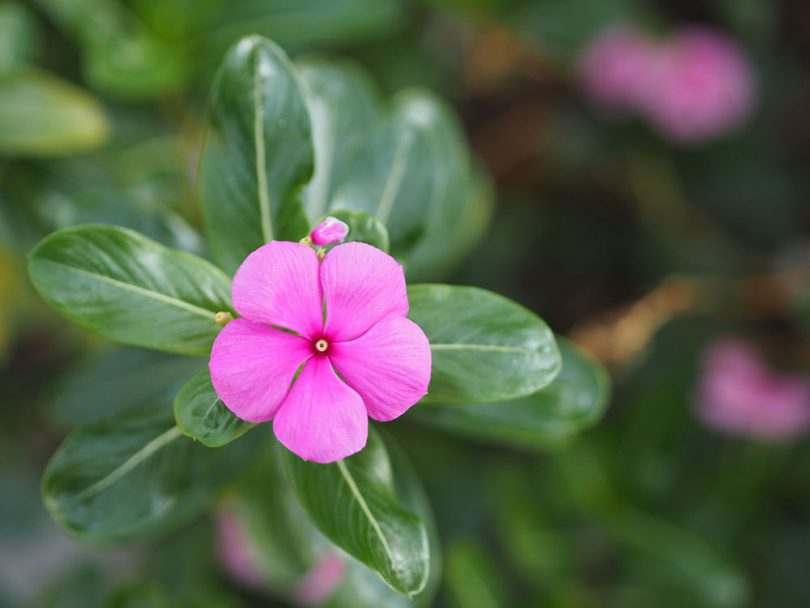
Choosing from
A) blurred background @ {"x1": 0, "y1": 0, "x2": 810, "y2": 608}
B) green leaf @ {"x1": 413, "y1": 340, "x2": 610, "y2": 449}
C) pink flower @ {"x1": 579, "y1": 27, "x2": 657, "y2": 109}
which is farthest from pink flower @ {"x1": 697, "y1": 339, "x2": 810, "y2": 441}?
green leaf @ {"x1": 413, "y1": 340, "x2": 610, "y2": 449}

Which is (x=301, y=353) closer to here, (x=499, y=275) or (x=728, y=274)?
(x=499, y=275)

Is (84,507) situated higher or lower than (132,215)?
lower

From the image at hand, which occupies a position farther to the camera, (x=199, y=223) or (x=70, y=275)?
(x=199, y=223)

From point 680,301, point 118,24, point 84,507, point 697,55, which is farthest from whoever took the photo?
point 697,55

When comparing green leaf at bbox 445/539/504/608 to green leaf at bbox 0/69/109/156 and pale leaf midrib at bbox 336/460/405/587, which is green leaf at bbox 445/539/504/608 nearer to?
pale leaf midrib at bbox 336/460/405/587

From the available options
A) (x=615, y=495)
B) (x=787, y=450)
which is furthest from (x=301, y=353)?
(x=787, y=450)

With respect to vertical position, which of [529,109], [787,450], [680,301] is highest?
[529,109]
